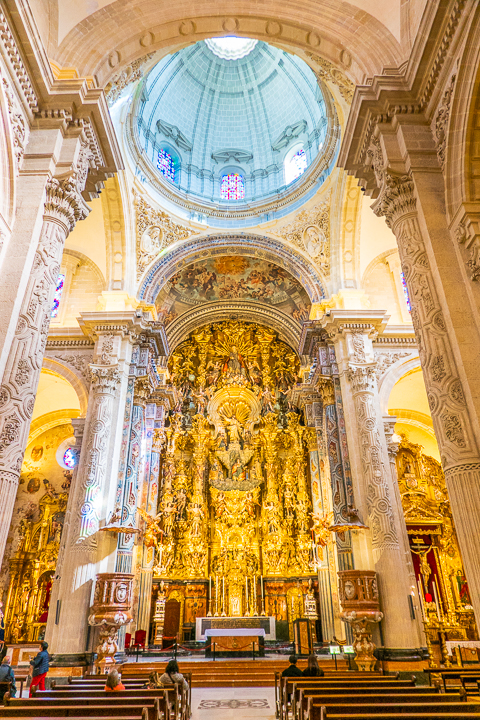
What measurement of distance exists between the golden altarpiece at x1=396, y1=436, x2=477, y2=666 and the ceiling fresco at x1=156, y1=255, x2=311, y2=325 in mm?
7665

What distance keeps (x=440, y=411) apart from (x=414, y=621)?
7195 mm

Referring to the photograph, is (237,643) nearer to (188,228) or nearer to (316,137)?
(188,228)

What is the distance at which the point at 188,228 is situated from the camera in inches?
730

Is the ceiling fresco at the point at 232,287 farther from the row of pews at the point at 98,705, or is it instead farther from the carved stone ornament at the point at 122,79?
the row of pews at the point at 98,705

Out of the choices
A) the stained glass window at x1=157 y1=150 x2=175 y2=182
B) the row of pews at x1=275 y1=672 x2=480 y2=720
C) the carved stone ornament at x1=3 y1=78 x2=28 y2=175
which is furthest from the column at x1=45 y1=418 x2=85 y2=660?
the stained glass window at x1=157 y1=150 x2=175 y2=182

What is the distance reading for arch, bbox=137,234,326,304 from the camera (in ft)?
56.2

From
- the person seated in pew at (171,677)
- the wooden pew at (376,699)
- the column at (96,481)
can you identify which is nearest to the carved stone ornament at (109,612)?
the column at (96,481)

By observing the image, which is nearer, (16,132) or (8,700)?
(8,700)

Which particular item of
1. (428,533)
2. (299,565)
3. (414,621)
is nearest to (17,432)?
(414,621)

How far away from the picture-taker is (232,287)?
21.2 metres

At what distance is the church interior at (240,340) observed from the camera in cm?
737

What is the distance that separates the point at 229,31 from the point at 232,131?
12.1 m

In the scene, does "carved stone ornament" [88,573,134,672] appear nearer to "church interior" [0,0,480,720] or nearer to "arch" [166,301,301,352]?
"church interior" [0,0,480,720]

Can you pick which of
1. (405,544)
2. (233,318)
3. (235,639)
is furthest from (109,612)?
(233,318)
